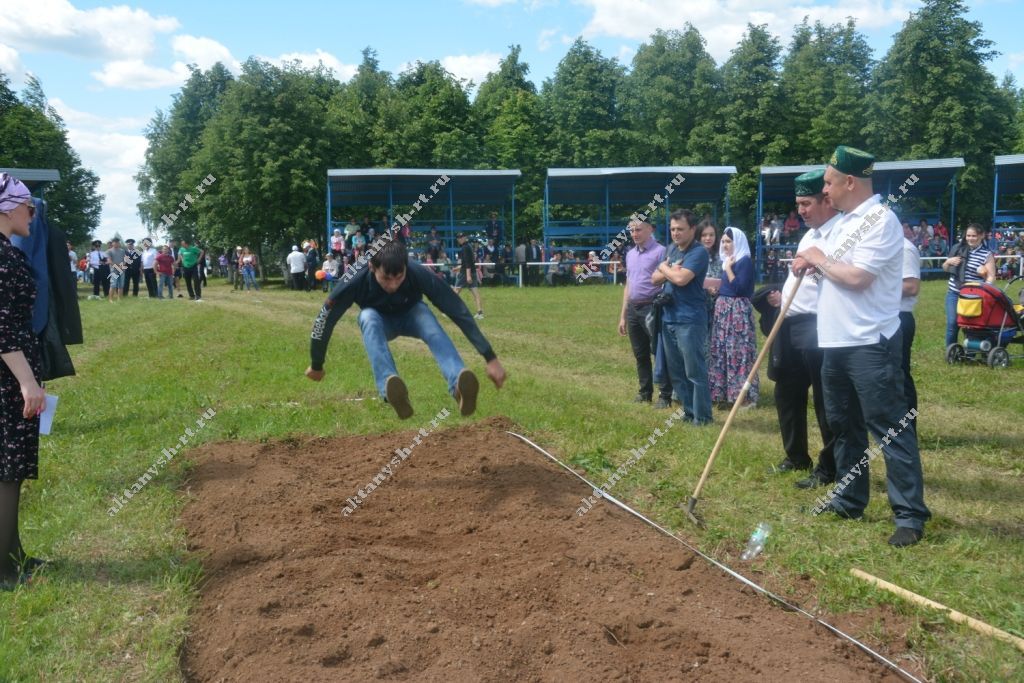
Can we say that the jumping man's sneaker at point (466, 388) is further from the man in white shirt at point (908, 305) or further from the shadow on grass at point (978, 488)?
the shadow on grass at point (978, 488)

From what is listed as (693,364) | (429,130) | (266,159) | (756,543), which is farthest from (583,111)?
(756,543)

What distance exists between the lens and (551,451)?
308 inches

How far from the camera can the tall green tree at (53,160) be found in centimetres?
5178

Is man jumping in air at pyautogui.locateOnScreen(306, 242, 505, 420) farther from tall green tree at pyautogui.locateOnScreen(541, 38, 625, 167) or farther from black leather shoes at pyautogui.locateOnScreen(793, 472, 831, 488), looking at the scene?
tall green tree at pyautogui.locateOnScreen(541, 38, 625, 167)

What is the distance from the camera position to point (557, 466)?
288 inches

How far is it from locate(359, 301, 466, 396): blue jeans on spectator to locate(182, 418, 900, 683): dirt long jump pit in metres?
0.85

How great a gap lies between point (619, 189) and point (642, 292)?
82.7 feet

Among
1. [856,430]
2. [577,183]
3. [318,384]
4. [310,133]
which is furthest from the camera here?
[310,133]

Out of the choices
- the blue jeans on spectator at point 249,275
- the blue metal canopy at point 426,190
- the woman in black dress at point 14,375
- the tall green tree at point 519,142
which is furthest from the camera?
the tall green tree at point 519,142

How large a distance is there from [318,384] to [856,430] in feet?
22.4

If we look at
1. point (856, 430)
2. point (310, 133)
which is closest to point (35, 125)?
point (310, 133)

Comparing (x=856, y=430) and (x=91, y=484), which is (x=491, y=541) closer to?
(x=856, y=430)

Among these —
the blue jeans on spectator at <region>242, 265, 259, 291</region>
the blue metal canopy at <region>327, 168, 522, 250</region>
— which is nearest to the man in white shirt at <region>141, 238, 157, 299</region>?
the blue jeans on spectator at <region>242, 265, 259, 291</region>

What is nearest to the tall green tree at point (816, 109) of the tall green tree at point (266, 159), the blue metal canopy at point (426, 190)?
the blue metal canopy at point (426, 190)
